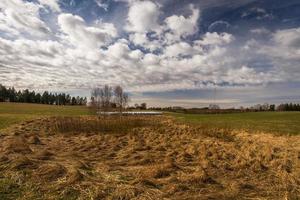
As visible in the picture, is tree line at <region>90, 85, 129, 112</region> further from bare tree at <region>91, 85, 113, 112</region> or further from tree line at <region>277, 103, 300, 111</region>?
tree line at <region>277, 103, 300, 111</region>

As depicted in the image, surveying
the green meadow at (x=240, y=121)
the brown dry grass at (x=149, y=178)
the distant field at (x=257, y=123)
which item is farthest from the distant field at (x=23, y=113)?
the distant field at (x=257, y=123)

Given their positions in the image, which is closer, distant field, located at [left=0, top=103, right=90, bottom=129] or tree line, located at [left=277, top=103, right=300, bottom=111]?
distant field, located at [left=0, top=103, right=90, bottom=129]

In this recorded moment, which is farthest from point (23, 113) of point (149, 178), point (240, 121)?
point (149, 178)

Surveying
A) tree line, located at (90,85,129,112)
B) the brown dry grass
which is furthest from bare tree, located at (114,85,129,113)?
the brown dry grass

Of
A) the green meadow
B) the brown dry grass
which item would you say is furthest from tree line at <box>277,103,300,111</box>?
the brown dry grass

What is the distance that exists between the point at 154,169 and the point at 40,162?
10.6 feet

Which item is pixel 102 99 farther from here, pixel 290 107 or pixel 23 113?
pixel 290 107

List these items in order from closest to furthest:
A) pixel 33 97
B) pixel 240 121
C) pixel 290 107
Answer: pixel 240 121
pixel 290 107
pixel 33 97

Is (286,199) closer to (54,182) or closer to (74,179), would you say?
(74,179)

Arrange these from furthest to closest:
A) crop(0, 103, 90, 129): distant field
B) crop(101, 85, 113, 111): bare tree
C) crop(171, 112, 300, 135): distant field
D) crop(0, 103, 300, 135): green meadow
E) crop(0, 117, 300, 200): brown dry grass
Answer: crop(101, 85, 113, 111): bare tree < crop(0, 103, 90, 129): distant field < crop(0, 103, 300, 135): green meadow < crop(171, 112, 300, 135): distant field < crop(0, 117, 300, 200): brown dry grass

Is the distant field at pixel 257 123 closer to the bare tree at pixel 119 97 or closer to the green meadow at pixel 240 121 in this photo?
the green meadow at pixel 240 121

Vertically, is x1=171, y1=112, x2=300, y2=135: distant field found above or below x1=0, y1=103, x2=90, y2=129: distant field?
below

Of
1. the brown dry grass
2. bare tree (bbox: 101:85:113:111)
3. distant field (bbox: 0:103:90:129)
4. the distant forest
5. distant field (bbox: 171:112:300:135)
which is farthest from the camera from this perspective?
the distant forest

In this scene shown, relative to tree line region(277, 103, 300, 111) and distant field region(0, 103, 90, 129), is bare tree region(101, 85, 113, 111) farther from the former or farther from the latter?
tree line region(277, 103, 300, 111)
